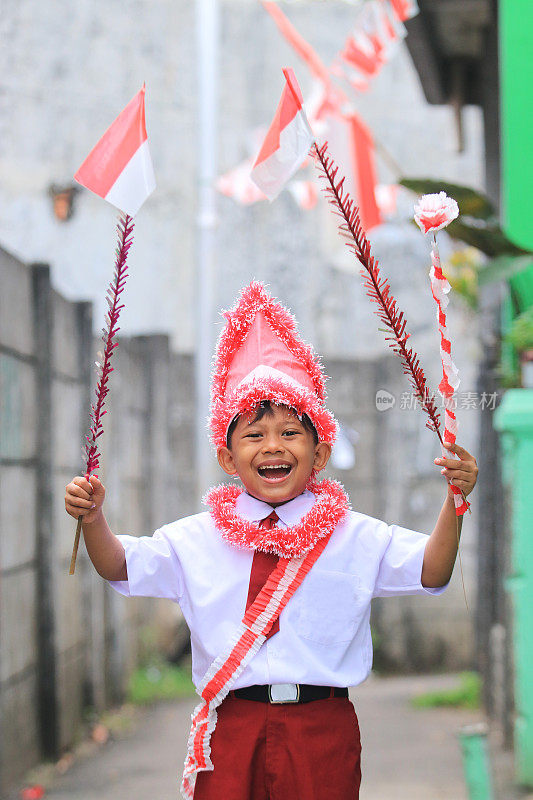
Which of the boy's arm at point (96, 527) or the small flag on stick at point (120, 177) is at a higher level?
the small flag on stick at point (120, 177)

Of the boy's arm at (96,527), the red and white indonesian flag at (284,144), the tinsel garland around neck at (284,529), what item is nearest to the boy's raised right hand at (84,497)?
the boy's arm at (96,527)

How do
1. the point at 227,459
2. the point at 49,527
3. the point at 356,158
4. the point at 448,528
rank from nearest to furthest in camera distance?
the point at 448,528, the point at 227,459, the point at 49,527, the point at 356,158

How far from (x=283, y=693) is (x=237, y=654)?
0.13 meters

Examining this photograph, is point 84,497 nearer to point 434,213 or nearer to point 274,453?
point 274,453

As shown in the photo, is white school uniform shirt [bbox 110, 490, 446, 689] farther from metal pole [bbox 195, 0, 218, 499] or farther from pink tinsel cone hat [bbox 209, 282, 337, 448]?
metal pole [bbox 195, 0, 218, 499]

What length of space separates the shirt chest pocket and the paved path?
103 inches

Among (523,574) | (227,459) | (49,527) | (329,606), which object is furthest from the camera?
(49,527)

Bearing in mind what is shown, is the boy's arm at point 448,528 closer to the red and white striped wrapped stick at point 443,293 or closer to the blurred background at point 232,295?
the red and white striped wrapped stick at point 443,293

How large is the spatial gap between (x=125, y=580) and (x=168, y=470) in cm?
596

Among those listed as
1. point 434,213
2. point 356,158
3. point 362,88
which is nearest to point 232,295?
point 362,88

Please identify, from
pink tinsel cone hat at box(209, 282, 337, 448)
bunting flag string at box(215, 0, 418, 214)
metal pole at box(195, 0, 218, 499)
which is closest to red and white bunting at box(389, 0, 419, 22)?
bunting flag string at box(215, 0, 418, 214)

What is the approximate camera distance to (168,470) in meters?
8.36

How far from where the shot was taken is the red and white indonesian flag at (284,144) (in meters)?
2.48

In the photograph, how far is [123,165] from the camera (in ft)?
7.86
